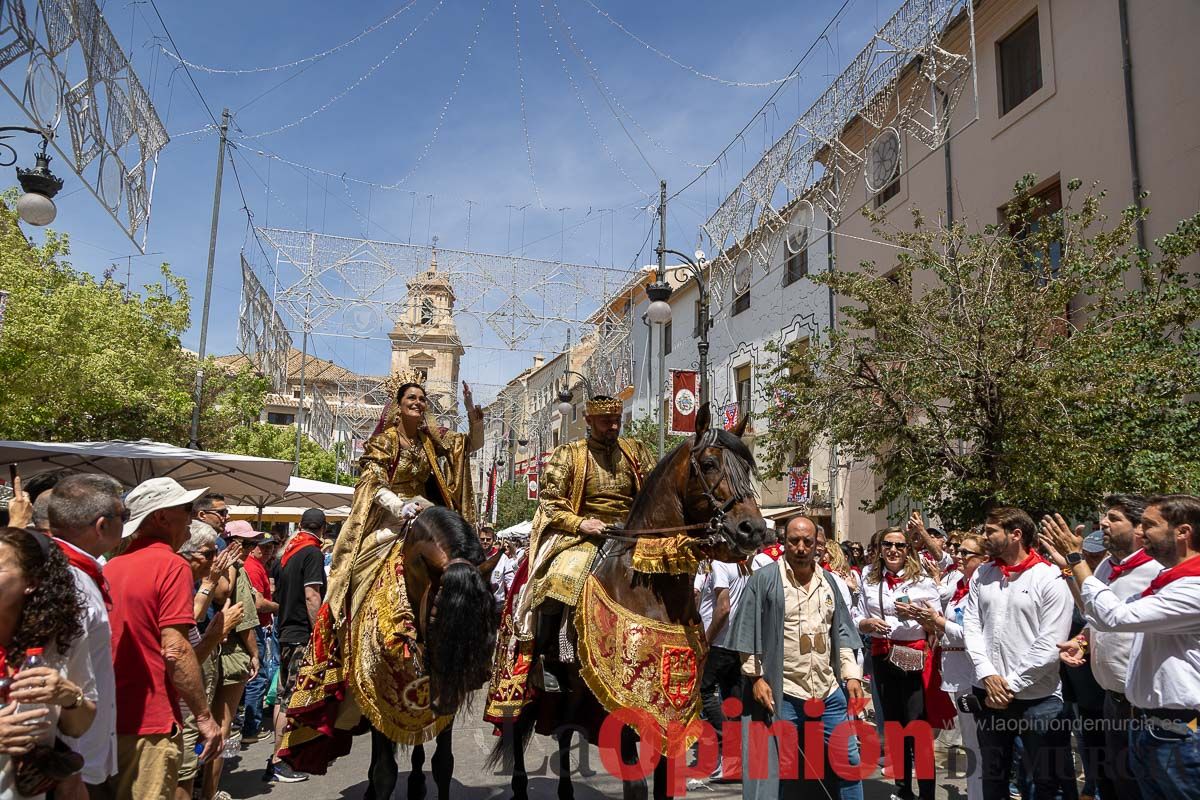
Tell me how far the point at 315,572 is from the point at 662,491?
4386 millimetres

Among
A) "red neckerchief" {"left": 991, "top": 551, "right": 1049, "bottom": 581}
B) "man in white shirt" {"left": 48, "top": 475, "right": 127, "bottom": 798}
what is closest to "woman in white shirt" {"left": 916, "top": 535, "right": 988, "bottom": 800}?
"red neckerchief" {"left": 991, "top": 551, "right": 1049, "bottom": 581}

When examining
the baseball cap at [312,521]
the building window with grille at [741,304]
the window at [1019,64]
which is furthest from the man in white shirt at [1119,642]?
the building window with grille at [741,304]

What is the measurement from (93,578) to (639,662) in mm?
2756

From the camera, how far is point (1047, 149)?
14.7 metres

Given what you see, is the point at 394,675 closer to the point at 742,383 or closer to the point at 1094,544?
the point at 1094,544

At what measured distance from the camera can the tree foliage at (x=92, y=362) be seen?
14664 mm

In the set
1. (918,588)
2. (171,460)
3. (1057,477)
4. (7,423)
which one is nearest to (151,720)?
(918,588)

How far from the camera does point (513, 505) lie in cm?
3909

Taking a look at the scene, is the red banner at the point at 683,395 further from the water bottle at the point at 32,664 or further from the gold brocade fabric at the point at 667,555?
the water bottle at the point at 32,664

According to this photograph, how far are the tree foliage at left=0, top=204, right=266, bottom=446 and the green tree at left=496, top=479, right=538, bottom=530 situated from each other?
43.5 feet

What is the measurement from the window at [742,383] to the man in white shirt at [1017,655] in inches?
779

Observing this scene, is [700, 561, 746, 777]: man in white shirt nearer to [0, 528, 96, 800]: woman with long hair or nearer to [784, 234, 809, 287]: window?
[0, 528, 96, 800]: woman with long hair

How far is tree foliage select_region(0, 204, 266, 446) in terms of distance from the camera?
1466cm

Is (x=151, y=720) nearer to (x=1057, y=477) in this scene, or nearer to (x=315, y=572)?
(x=315, y=572)
